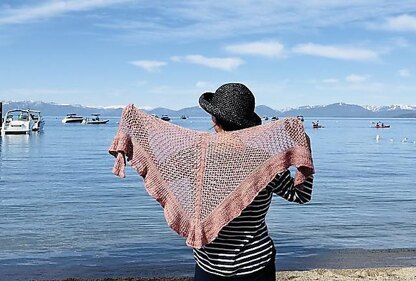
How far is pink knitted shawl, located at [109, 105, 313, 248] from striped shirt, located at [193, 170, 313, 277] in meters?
0.06

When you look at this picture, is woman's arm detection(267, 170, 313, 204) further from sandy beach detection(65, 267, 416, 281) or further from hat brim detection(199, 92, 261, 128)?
sandy beach detection(65, 267, 416, 281)

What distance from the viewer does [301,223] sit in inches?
728

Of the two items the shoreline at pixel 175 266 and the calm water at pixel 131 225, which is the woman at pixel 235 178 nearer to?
the shoreline at pixel 175 266

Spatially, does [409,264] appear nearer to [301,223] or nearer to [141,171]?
[301,223]

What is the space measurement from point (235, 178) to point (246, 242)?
1.03ft

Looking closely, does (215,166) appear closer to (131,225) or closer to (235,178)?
(235,178)

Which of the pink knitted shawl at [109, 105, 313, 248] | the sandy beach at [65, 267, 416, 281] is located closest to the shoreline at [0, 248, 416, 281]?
the sandy beach at [65, 267, 416, 281]

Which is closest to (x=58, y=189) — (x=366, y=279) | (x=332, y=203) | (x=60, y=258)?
(x=332, y=203)

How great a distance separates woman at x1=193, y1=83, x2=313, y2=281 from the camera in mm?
3352

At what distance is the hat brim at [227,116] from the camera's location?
3336mm

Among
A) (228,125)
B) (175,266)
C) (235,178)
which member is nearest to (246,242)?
(235,178)

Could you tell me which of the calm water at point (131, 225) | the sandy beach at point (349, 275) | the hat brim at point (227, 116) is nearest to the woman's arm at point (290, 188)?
the hat brim at point (227, 116)

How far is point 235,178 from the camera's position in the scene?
11.1ft

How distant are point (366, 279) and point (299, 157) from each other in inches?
269
